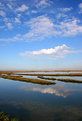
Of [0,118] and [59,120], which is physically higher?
[0,118]

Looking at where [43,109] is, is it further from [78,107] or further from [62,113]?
[78,107]

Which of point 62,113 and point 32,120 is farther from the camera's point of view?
point 62,113

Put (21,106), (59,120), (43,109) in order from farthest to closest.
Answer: (21,106), (43,109), (59,120)

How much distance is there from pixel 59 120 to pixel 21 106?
726 cm

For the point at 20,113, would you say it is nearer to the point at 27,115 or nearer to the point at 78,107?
the point at 27,115

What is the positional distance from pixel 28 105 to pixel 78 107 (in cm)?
834

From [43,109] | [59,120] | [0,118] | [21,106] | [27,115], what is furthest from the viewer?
[21,106]

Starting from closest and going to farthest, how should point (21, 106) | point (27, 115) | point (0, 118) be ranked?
point (0, 118) → point (27, 115) → point (21, 106)

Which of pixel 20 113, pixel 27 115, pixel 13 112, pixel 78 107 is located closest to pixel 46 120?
pixel 27 115

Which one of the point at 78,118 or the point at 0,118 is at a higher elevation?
the point at 0,118

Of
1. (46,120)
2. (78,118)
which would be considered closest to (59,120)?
(46,120)

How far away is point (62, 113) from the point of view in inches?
608

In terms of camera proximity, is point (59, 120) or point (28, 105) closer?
point (59, 120)

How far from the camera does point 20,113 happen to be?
50.4 feet
